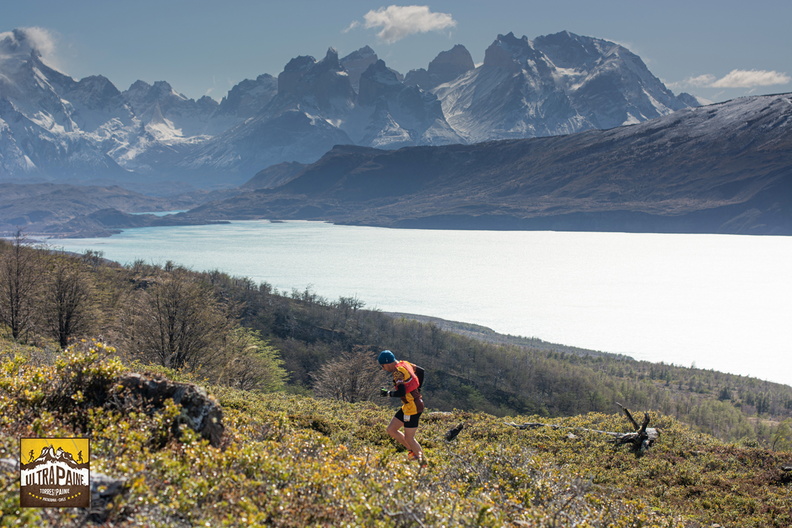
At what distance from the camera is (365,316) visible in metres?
120

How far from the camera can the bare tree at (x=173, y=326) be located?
38531 mm

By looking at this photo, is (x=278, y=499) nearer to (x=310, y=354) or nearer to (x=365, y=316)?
(x=310, y=354)

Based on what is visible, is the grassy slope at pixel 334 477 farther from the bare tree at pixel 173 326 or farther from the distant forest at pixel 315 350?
the bare tree at pixel 173 326

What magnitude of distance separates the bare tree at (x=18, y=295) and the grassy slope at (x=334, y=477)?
33467 millimetres

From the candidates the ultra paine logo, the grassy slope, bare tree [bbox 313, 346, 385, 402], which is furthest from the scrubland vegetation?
bare tree [bbox 313, 346, 385, 402]

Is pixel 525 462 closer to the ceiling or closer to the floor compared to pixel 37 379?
closer to the floor

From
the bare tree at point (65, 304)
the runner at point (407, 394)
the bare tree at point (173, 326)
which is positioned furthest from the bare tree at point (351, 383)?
the runner at point (407, 394)

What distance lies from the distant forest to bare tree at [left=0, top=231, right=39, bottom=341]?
0.11 meters

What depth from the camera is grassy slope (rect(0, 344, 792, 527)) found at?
767cm

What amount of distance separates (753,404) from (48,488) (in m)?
112

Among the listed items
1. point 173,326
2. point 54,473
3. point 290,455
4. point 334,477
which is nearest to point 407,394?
point 290,455

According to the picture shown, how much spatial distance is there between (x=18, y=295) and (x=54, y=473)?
42.6m

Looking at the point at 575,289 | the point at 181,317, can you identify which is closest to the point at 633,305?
the point at 575,289

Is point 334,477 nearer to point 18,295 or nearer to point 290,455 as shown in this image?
point 290,455
